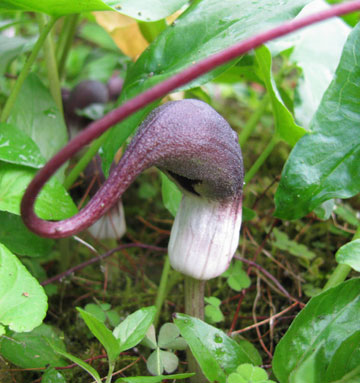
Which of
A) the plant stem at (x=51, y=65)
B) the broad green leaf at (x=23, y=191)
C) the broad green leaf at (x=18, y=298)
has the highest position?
the plant stem at (x=51, y=65)

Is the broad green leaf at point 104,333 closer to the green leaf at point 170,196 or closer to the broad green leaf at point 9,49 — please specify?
the green leaf at point 170,196

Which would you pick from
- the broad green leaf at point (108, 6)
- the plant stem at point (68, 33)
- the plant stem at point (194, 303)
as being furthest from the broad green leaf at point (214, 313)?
the plant stem at point (68, 33)

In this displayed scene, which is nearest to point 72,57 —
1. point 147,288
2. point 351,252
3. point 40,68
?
point 40,68

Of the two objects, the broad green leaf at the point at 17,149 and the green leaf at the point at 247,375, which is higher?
the broad green leaf at the point at 17,149

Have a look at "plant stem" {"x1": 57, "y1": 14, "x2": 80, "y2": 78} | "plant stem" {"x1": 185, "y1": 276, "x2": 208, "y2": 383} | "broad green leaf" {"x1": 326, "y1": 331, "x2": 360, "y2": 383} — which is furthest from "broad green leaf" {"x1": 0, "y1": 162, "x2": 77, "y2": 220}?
"plant stem" {"x1": 57, "y1": 14, "x2": 80, "y2": 78}

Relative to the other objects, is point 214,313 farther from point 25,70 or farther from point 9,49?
point 9,49

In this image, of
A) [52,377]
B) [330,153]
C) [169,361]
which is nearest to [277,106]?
[330,153]
